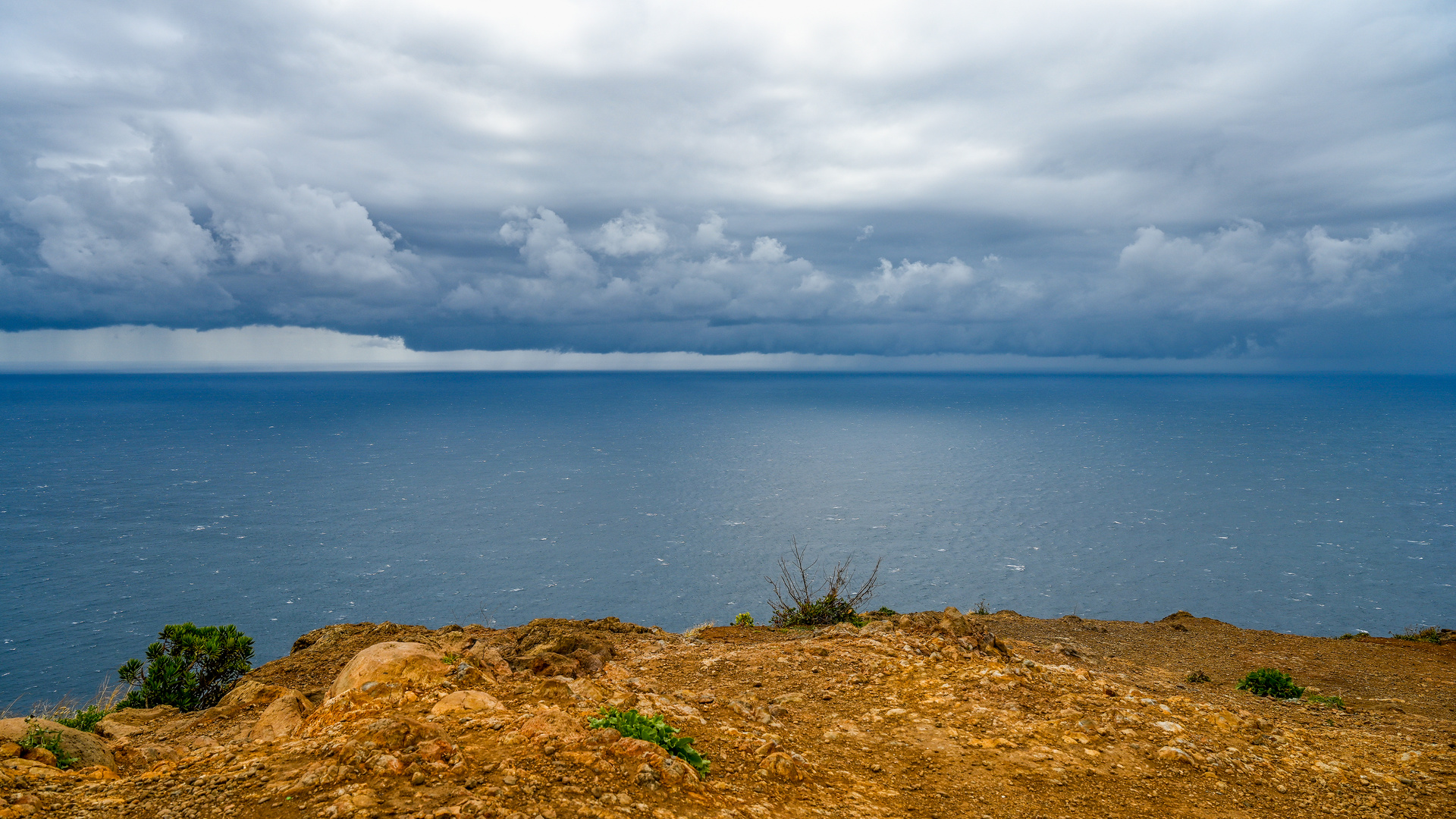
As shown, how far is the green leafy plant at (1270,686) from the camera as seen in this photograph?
16016 millimetres

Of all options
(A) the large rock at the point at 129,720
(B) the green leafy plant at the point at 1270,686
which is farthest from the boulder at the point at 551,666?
(B) the green leafy plant at the point at 1270,686

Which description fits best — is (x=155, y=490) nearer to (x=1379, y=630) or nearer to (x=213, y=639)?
(x=213, y=639)

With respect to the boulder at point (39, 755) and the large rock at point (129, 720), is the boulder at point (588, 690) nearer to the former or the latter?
the boulder at point (39, 755)

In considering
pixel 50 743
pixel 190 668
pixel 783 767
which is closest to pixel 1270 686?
pixel 783 767

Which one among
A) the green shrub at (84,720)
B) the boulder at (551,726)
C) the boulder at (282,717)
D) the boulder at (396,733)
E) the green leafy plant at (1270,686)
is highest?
the boulder at (396,733)

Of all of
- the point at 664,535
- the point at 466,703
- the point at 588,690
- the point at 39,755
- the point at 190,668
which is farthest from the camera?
the point at 664,535

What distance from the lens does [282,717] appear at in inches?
451

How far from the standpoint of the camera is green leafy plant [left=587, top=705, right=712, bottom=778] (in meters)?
8.61

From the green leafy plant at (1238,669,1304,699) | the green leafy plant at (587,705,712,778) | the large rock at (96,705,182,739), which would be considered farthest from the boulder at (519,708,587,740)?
the green leafy plant at (1238,669,1304,699)

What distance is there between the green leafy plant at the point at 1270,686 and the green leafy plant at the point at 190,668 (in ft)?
78.6

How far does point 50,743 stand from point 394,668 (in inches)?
155

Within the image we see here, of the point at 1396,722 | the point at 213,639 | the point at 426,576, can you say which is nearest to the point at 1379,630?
the point at 1396,722

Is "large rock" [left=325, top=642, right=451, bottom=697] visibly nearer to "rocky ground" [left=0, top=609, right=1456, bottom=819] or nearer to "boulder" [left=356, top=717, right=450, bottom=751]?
"rocky ground" [left=0, top=609, right=1456, bottom=819]

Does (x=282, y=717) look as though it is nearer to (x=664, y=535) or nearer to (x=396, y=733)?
(x=396, y=733)
